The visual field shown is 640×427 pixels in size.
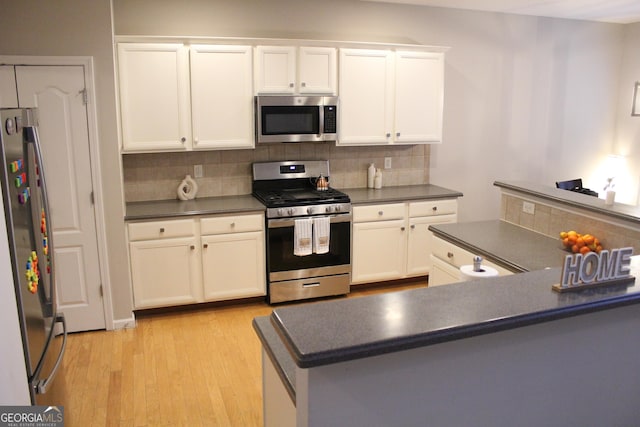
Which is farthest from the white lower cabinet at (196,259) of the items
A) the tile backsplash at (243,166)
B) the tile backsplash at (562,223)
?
the tile backsplash at (562,223)

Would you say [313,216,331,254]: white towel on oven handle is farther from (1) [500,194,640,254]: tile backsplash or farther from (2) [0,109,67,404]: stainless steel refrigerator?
(2) [0,109,67,404]: stainless steel refrigerator

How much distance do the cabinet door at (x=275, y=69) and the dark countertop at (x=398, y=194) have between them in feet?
3.64

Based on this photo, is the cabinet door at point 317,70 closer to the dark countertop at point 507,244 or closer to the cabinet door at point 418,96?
the cabinet door at point 418,96

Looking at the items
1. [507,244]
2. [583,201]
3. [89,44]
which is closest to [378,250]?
[507,244]

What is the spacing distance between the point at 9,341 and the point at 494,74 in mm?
4990

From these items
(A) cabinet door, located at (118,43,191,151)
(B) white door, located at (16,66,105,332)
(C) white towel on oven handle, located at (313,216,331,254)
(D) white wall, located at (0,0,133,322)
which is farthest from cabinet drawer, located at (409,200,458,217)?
(B) white door, located at (16,66,105,332)

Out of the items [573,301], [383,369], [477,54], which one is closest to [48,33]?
[383,369]

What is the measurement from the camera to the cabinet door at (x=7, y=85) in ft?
11.2

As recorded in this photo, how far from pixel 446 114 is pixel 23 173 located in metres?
4.09

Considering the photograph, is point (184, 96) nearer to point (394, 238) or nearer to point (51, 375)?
point (394, 238)

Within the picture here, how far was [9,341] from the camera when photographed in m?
1.73

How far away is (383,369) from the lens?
4.75 feet

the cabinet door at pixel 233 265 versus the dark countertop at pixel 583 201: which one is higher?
the dark countertop at pixel 583 201

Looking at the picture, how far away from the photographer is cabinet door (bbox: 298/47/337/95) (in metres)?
4.35
